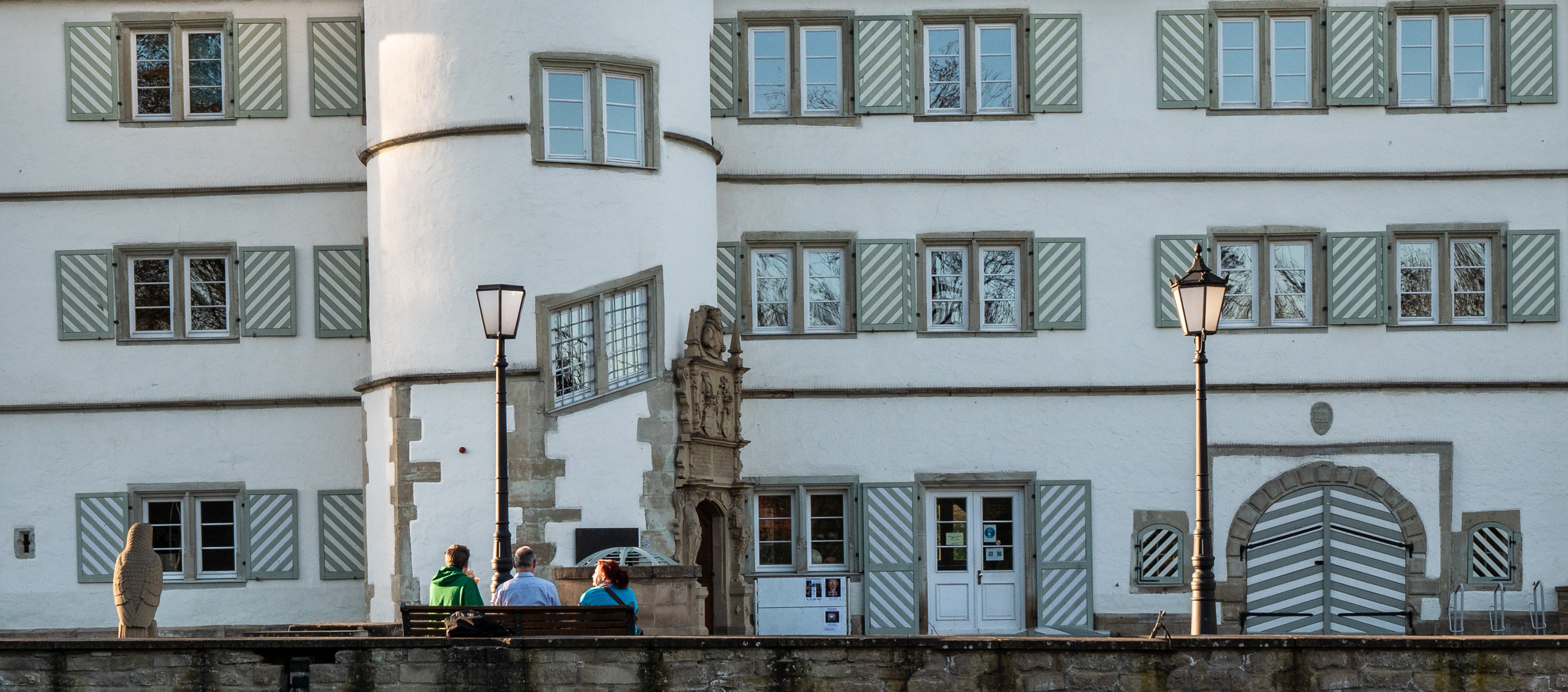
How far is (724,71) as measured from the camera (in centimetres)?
2211

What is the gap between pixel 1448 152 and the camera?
22391 mm

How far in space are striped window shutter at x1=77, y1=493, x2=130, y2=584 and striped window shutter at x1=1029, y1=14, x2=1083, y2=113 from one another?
11.5 meters

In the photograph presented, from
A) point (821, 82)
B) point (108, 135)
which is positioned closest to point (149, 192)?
point (108, 135)

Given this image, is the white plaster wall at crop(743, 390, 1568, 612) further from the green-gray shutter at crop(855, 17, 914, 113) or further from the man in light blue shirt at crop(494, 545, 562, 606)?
the man in light blue shirt at crop(494, 545, 562, 606)

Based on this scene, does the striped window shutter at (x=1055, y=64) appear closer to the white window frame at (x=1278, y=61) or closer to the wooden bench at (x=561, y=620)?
the white window frame at (x=1278, y=61)

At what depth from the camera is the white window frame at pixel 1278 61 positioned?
→ 22453 mm

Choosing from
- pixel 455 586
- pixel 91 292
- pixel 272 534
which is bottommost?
pixel 272 534

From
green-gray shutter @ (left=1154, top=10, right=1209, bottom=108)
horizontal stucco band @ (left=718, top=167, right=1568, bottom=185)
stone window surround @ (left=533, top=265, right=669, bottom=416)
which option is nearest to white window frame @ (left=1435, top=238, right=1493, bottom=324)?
horizontal stucco band @ (left=718, top=167, right=1568, bottom=185)

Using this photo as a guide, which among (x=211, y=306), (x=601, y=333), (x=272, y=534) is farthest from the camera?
(x=211, y=306)

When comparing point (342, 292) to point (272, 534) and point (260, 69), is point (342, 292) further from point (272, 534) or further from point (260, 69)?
point (272, 534)

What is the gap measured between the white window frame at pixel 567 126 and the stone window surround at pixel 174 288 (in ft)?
16.2

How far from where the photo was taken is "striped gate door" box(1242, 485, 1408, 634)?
2217 cm

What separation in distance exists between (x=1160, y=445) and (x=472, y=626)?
1135cm

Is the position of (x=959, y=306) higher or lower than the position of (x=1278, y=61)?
lower
